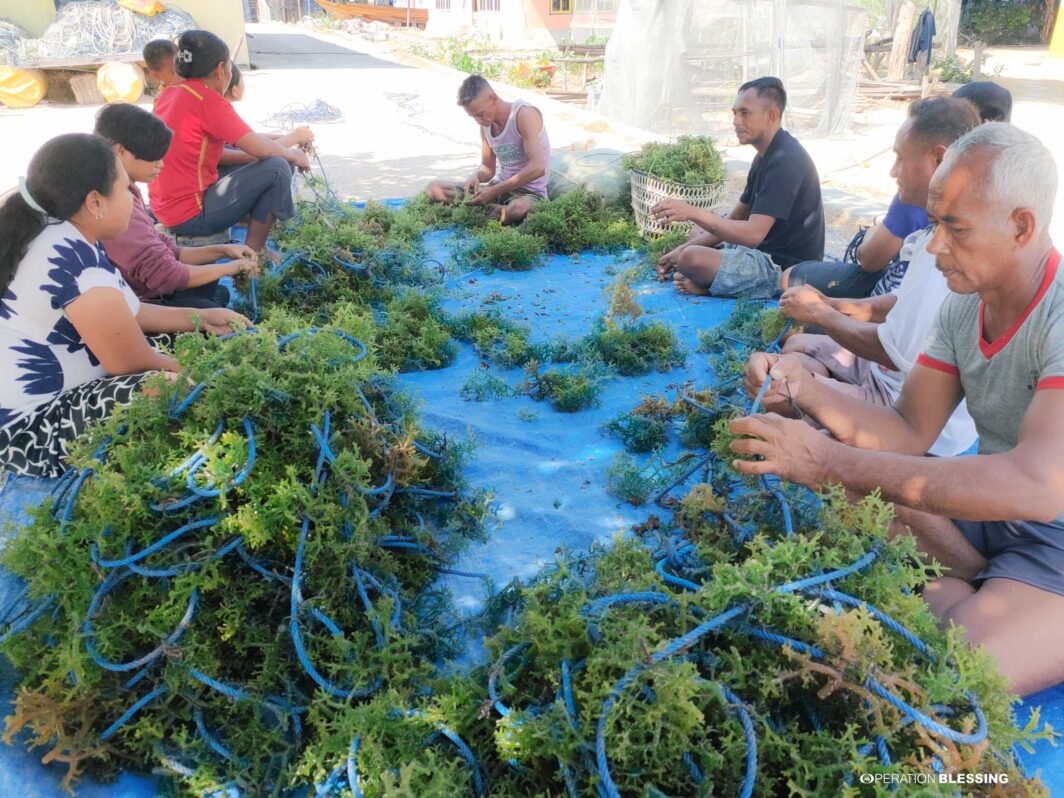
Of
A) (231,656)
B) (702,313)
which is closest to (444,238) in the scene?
(702,313)

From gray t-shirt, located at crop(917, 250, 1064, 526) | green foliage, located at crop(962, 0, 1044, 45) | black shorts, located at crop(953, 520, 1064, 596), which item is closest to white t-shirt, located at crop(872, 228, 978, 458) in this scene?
gray t-shirt, located at crop(917, 250, 1064, 526)

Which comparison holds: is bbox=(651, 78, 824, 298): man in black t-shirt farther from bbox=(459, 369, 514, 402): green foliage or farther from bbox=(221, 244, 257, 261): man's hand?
bbox=(221, 244, 257, 261): man's hand

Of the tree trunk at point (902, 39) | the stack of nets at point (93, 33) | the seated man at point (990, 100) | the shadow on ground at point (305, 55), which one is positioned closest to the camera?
the seated man at point (990, 100)

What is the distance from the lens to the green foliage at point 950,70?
17359 mm

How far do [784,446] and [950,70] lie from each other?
19363 mm

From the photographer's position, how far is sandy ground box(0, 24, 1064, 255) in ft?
29.1

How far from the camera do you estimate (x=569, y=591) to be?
2057 mm

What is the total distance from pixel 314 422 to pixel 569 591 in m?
0.97

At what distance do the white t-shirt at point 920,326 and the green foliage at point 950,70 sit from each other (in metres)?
17.5

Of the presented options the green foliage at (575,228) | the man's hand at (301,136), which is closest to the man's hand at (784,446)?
the green foliage at (575,228)

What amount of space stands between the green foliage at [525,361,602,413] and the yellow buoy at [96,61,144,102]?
13640 mm

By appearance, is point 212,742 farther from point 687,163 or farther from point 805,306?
point 687,163

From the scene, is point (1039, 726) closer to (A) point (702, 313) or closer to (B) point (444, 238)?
(A) point (702, 313)

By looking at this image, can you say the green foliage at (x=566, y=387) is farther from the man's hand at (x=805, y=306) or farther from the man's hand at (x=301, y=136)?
the man's hand at (x=301, y=136)
